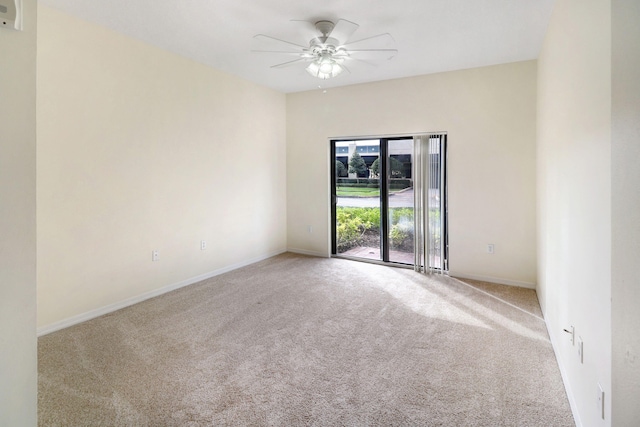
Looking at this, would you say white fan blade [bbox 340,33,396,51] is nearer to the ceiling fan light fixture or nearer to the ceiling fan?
the ceiling fan

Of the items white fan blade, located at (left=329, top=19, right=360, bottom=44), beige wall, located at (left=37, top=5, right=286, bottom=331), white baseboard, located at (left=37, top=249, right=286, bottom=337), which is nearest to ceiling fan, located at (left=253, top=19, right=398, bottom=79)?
white fan blade, located at (left=329, top=19, right=360, bottom=44)

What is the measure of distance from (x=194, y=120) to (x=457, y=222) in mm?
3735

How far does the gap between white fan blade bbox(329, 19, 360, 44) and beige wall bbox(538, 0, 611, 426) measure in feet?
5.37

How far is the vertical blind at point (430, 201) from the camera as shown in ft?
16.1

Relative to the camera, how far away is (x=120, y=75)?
3.62 meters

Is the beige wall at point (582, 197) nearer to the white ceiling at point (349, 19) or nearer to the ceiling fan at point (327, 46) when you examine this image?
the white ceiling at point (349, 19)

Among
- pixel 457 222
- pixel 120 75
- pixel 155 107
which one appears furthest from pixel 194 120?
pixel 457 222

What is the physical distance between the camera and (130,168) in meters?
3.76

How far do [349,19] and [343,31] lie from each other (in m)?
0.15

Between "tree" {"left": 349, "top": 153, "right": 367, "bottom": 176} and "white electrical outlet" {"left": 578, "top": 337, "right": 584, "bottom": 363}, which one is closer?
"white electrical outlet" {"left": 578, "top": 337, "right": 584, "bottom": 363}

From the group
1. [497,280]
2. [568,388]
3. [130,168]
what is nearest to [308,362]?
[568,388]

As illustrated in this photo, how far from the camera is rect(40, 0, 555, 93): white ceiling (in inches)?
117

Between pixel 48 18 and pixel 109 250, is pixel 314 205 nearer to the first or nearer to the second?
pixel 109 250

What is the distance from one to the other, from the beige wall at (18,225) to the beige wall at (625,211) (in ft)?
7.07
